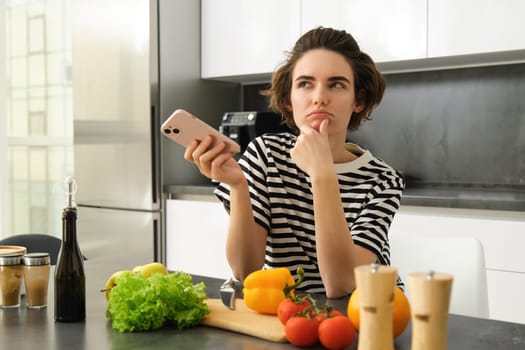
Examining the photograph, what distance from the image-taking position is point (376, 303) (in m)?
0.75

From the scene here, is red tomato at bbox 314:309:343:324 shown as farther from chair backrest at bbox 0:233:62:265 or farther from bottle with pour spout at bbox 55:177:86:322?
chair backrest at bbox 0:233:62:265

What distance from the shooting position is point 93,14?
360 cm

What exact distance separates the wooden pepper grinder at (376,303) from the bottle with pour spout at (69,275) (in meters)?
0.55

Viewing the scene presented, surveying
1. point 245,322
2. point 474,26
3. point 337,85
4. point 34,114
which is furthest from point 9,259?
point 34,114

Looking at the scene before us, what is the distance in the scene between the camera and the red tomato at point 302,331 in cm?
96

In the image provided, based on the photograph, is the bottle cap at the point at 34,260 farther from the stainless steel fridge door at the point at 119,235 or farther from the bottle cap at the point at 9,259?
the stainless steel fridge door at the point at 119,235

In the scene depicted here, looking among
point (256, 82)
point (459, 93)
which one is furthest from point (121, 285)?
point (256, 82)

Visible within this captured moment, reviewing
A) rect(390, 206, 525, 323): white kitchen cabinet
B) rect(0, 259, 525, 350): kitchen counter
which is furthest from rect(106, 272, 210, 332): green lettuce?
rect(390, 206, 525, 323): white kitchen cabinet

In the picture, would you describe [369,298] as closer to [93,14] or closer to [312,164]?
[312,164]

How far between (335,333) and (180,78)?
8.80 feet

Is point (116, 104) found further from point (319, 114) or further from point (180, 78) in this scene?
point (319, 114)

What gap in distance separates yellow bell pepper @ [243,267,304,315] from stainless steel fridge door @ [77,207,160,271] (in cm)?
229

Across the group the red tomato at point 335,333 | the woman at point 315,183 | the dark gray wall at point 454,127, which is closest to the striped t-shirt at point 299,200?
the woman at point 315,183

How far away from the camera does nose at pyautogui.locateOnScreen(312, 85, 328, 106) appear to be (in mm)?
1540
